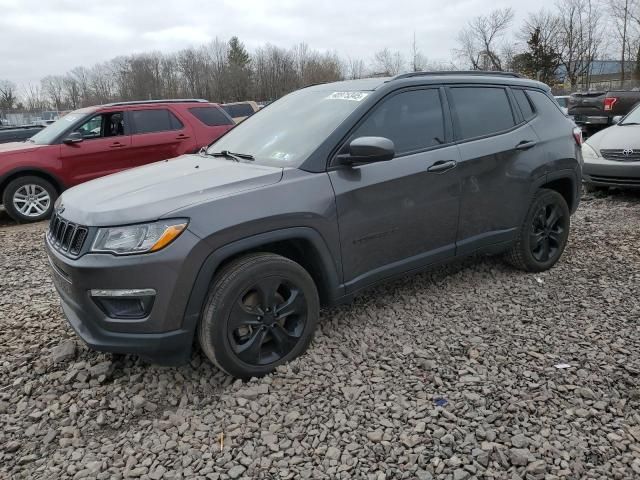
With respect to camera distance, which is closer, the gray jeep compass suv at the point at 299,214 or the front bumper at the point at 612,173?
the gray jeep compass suv at the point at 299,214

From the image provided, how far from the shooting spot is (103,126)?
8.20 m

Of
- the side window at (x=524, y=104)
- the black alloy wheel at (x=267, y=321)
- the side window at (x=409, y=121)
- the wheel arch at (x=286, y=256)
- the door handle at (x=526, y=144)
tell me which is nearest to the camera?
the wheel arch at (x=286, y=256)

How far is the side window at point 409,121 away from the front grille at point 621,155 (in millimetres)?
4918

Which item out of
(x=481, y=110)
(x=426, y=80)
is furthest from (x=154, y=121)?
(x=481, y=110)

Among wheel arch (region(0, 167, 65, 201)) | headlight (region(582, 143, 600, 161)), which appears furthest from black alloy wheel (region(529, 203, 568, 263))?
wheel arch (region(0, 167, 65, 201))

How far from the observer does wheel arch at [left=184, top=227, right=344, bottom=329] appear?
8.84 ft

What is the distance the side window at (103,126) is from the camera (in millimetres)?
8109

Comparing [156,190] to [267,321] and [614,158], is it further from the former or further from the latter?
[614,158]

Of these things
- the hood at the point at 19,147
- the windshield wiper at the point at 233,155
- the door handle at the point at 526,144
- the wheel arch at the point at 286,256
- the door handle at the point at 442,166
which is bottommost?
the wheel arch at the point at 286,256

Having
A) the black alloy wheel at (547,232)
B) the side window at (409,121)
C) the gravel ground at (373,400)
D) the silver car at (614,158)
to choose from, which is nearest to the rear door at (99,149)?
the gravel ground at (373,400)

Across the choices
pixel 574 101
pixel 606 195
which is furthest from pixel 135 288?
pixel 574 101

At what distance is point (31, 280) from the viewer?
489cm

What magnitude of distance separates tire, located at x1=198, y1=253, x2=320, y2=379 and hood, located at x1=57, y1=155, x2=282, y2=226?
430 millimetres

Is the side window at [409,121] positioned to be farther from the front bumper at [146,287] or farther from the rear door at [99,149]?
the rear door at [99,149]
